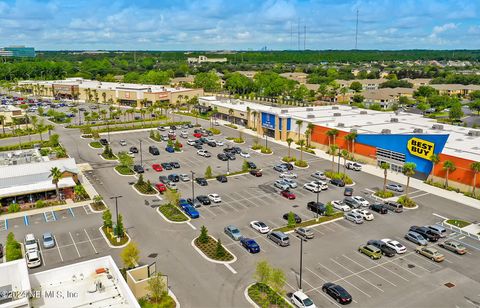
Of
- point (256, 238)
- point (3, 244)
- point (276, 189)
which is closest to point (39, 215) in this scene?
point (3, 244)

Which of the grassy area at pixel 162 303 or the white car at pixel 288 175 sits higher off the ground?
the white car at pixel 288 175

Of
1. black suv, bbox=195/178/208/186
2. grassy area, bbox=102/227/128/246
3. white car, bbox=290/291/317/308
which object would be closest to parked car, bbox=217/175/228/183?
black suv, bbox=195/178/208/186

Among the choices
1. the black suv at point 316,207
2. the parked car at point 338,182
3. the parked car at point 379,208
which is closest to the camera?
the black suv at point 316,207

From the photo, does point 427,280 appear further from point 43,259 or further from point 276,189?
point 43,259

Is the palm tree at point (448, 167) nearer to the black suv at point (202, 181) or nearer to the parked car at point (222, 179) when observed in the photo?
the parked car at point (222, 179)

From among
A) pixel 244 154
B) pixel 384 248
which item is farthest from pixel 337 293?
pixel 244 154

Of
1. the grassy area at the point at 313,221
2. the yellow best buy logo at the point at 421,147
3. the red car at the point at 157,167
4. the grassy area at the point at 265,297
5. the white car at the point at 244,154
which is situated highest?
the yellow best buy logo at the point at 421,147

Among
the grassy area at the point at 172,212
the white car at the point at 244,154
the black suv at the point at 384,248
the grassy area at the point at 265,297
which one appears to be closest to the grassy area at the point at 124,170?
the grassy area at the point at 172,212
